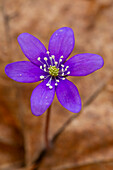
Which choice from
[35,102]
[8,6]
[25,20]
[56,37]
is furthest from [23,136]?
[8,6]

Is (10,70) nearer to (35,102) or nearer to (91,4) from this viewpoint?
(35,102)

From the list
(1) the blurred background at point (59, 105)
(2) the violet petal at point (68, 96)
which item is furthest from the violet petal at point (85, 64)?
(1) the blurred background at point (59, 105)

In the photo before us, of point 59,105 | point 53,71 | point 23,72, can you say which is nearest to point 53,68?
point 53,71

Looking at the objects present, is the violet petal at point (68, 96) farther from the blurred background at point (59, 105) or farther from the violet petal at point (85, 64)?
the blurred background at point (59, 105)

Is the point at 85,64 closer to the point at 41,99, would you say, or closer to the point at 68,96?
the point at 68,96

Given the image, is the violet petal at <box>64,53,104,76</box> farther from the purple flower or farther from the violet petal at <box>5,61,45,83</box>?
the violet petal at <box>5,61,45,83</box>

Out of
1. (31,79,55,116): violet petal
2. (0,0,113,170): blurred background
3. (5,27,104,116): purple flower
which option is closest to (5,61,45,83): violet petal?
(5,27,104,116): purple flower
